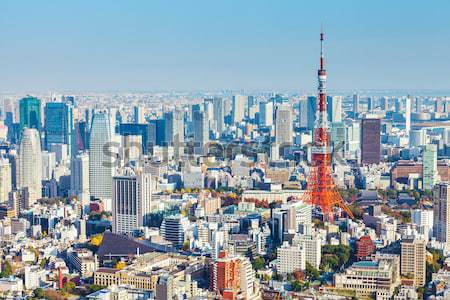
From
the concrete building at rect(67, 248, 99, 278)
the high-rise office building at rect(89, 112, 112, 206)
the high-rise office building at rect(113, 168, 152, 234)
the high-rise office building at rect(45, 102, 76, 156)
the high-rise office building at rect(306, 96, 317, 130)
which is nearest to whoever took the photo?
the concrete building at rect(67, 248, 99, 278)

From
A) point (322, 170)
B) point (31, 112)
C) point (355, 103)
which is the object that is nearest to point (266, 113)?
point (355, 103)

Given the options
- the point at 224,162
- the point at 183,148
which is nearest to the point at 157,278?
the point at 224,162

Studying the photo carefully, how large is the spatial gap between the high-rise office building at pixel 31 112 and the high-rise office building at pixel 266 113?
7.64m

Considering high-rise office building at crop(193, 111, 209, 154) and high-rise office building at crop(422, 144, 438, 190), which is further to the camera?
high-rise office building at crop(193, 111, 209, 154)

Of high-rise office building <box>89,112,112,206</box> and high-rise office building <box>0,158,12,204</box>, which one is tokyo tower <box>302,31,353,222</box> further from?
high-rise office building <box>0,158,12,204</box>

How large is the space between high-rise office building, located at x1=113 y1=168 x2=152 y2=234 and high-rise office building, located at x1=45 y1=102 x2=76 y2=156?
8.23 m

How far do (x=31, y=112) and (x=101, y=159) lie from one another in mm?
7366

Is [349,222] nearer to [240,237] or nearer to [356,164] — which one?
[240,237]

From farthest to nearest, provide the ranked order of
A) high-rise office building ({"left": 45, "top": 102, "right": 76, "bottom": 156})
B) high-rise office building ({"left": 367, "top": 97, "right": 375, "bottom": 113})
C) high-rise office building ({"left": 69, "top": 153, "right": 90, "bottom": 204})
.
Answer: high-rise office building ({"left": 367, "top": 97, "right": 375, "bottom": 113}) → high-rise office building ({"left": 45, "top": 102, "right": 76, "bottom": 156}) → high-rise office building ({"left": 69, "top": 153, "right": 90, "bottom": 204})

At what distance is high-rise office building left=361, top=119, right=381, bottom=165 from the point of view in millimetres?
20184

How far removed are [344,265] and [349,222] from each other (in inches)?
89.7

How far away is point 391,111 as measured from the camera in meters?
30.3

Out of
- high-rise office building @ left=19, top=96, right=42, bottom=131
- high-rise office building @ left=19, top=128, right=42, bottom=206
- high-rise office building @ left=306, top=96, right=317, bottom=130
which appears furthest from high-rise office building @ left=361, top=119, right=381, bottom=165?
high-rise office building @ left=19, top=96, right=42, bottom=131

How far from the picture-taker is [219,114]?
2858 cm
